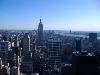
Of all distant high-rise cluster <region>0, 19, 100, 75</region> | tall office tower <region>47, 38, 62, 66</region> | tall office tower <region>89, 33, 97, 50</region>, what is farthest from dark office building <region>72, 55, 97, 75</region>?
tall office tower <region>47, 38, 62, 66</region>

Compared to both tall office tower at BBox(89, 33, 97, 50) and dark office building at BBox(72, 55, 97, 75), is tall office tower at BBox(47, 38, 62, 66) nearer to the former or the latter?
tall office tower at BBox(89, 33, 97, 50)

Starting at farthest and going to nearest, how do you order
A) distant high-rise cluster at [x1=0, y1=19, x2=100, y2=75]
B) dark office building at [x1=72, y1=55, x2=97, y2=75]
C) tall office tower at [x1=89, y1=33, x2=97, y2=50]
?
tall office tower at [x1=89, y1=33, x2=97, y2=50] → distant high-rise cluster at [x1=0, y1=19, x2=100, y2=75] → dark office building at [x1=72, y1=55, x2=97, y2=75]

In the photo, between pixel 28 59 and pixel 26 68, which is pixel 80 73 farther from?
pixel 28 59

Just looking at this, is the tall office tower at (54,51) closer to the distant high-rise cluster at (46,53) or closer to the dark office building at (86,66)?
the distant high-rise cluster at (46,53)

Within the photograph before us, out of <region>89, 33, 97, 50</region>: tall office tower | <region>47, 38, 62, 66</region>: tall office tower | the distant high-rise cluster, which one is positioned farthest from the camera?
<region>47, 38, 62, 66</region>: tall office tower

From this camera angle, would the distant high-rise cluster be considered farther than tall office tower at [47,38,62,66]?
No

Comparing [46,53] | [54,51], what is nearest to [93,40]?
[54,51]

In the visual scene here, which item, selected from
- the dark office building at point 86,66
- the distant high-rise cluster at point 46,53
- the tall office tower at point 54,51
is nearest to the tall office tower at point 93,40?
the distant high-rise cluster at point 46,53

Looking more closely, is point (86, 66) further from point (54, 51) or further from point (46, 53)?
point (46, 53)
